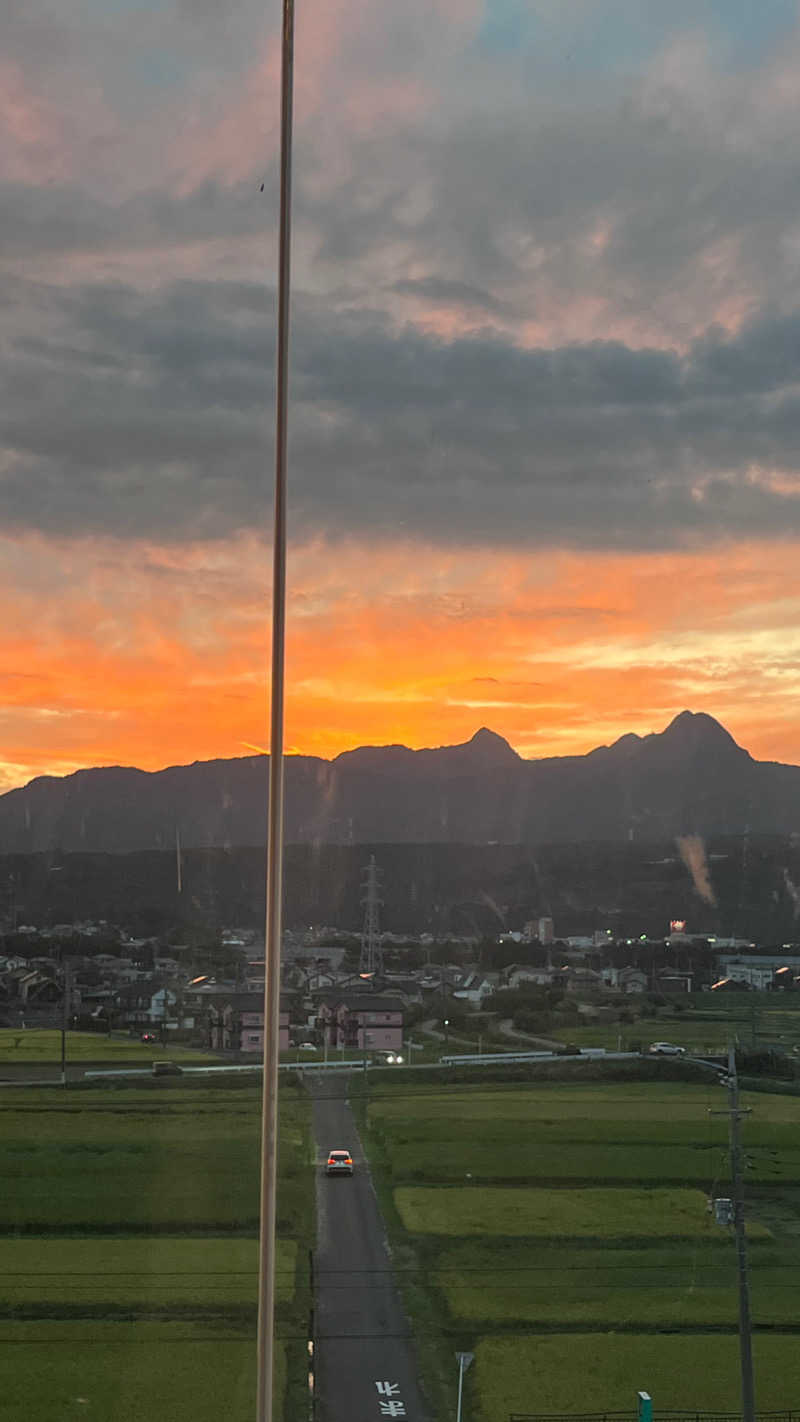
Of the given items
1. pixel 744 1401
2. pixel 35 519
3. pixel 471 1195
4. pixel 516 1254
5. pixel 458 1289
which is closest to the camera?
pixel 744 1401

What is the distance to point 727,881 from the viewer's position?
9508mm

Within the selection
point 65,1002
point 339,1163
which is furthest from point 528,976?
point 65,1002

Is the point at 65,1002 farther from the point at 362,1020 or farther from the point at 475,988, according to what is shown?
the point at 475,988

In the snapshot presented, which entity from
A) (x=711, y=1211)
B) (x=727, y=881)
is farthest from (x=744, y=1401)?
(x=727, y=881)

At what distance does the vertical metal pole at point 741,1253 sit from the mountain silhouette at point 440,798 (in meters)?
2.33

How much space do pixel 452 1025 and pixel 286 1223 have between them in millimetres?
2149

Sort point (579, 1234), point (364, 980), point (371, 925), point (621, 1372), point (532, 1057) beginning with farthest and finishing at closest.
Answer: point (532, 1057)
point (371, 925)
point (364, 980)
point (579, 1234)
point (621, 1372)

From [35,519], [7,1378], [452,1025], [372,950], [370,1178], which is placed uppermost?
[35,519]

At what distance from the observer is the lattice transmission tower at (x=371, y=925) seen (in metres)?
8.85

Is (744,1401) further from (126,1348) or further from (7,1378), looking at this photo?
(7,1378)

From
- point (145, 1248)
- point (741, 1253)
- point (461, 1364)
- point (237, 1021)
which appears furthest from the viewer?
point (237, 1021)

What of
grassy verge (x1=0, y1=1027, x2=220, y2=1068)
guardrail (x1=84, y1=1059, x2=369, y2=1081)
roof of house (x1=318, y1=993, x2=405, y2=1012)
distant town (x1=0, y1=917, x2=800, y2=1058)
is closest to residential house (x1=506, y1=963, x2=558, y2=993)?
distant town (x1=0, y1=917, x2=800, y2=1058)

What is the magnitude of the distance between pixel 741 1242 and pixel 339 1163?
2749 mm

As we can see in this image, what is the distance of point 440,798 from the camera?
10562 mm
